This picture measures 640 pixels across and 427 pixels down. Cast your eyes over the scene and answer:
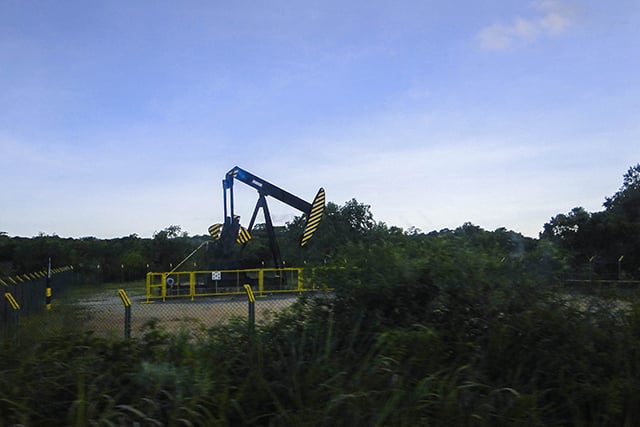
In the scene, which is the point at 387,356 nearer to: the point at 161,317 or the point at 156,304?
the point at 161,317

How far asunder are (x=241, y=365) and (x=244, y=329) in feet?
2.33

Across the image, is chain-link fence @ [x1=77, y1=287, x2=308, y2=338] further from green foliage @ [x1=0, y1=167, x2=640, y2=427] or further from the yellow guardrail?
the yellow guardrail

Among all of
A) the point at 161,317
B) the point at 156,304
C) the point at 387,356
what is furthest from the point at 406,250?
the point at 156,304

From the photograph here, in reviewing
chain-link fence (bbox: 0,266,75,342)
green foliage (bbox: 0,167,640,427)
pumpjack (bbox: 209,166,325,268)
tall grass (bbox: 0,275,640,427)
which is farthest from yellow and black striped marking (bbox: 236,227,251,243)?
tall grass (bbox: 0,275,640,427)

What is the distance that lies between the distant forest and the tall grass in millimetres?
352

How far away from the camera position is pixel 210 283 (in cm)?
2550

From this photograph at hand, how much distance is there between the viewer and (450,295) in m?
6.27

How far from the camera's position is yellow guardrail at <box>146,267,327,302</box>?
23984mm

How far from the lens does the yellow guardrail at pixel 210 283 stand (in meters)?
24.0

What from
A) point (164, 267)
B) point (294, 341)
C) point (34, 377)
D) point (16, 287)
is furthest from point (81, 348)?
point (164, 267)

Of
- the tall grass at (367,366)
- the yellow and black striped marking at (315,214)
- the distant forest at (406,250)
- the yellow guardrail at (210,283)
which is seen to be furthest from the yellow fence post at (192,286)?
the tall grass at (367,366)

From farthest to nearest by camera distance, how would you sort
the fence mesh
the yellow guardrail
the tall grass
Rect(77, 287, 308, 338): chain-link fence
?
the yellow guardrail → the fence mesh → Rect(77, 287, 308, 338): chain-link fence → the tall grass

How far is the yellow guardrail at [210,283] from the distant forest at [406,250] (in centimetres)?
118

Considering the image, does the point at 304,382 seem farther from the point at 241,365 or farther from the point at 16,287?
the point at 16,287
